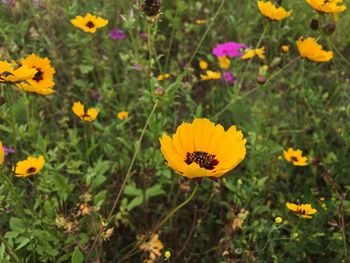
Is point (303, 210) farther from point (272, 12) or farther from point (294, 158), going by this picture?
point (272, 12)

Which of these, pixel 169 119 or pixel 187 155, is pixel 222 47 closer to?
pixel 169 119

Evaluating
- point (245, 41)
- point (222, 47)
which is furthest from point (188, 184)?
point (245, 41)

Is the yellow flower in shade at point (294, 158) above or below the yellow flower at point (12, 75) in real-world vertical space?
below

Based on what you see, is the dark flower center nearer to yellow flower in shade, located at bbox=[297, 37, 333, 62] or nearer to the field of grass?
the field of grass

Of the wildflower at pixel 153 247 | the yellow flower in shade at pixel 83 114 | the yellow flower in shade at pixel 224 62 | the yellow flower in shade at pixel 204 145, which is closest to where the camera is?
the yellow flower in shade at pixel 204 145

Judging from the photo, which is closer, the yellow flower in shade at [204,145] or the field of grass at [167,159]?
the yellow flower in shade at [204,145]

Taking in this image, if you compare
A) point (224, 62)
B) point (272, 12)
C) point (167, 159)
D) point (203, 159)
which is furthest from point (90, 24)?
point (167, 159)

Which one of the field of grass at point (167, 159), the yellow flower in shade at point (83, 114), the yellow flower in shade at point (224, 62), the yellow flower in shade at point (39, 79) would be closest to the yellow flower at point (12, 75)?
the field of grass at point (167, 159)

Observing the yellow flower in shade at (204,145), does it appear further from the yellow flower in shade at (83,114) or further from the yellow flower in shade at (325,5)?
the yellow flower in shade at (325,5)
